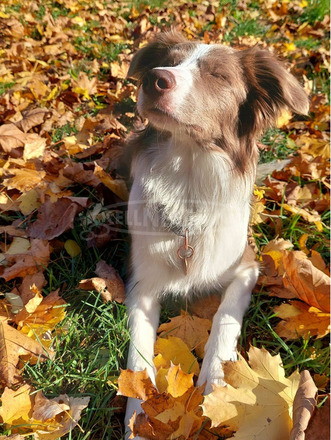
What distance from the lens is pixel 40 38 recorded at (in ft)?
18.2

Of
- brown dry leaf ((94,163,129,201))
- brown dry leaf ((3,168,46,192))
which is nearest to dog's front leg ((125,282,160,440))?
brown dry leaf ((94,163,129,201))

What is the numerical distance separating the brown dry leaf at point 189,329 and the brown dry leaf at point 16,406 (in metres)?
0.81

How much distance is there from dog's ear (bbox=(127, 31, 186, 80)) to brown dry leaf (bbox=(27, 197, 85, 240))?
1044 millimetres

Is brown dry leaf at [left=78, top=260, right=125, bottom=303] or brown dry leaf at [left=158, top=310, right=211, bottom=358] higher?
brown dry leaf at [left=78, top=260, right=125, bottom=303]

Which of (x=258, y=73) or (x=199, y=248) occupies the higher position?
(x=258, y=73)

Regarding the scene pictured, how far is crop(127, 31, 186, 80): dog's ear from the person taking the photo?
2.58 metres

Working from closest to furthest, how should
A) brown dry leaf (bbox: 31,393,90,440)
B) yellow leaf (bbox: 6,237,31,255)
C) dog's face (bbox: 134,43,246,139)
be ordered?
brown dry leaf (bbox: 31,393,90,440)
dog's face (bbox: 134,43,246,139)
yellow leaf (bbox: 6,237,31,255)

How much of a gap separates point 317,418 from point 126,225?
176 cm

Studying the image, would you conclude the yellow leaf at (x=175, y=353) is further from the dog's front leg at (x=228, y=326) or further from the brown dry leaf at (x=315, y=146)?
the brown dry leaf at (x=315, y=146)

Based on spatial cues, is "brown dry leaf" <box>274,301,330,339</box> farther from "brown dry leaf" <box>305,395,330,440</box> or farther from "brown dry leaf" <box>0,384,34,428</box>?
"brown dry leaf" <box>0,384,34,428</box>

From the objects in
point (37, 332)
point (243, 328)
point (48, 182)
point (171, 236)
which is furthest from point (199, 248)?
point (48, 182)

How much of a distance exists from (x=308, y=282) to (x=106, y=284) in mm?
1243

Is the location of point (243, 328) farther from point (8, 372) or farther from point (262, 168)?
point (262, 168)

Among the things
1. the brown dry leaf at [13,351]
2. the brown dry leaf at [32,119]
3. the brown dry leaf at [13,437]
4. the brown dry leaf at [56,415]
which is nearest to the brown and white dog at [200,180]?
the brown dry leaf at [56,415]
